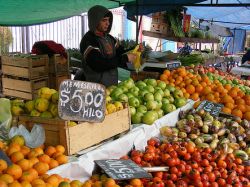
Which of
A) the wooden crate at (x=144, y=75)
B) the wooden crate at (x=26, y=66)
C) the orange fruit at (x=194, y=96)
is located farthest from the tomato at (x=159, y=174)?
the wooden crate at (x=26, y=66)

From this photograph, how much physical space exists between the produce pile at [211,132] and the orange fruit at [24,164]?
4.68 ft

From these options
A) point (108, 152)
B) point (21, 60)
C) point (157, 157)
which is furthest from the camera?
point (21, 60)

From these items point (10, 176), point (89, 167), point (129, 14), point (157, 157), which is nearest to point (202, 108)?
point (157, 157)

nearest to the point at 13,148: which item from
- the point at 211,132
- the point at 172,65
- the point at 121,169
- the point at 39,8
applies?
the point at 121,169

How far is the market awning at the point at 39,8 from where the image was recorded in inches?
213

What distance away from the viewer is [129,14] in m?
6.71

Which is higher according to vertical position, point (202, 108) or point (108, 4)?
point (108, 4)

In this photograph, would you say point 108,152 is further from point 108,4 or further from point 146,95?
point 108,4

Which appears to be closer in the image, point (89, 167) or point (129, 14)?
point (89, 167)

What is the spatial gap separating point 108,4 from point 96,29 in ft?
9.57

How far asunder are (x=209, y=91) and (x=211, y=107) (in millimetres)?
459

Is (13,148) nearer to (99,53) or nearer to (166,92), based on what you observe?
(99,53)

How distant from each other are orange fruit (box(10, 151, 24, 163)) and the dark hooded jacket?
1.75 meters

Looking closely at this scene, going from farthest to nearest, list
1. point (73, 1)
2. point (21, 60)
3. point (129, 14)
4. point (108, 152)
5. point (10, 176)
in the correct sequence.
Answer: point (129, 14) < point (21, 60) < point (73, 1) < point (108, 152) < point (10, 176)
